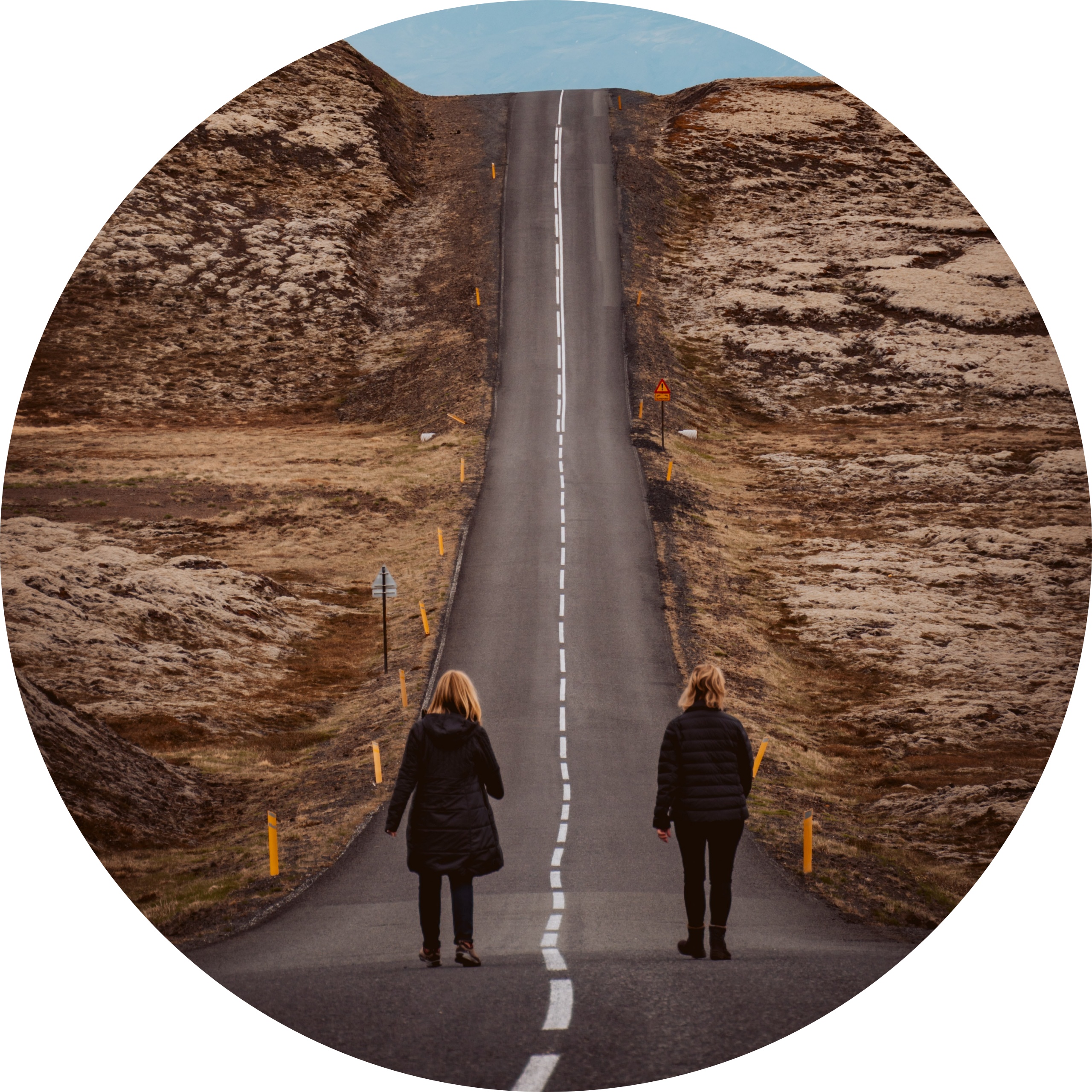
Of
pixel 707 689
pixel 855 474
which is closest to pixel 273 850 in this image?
pixel 707 689

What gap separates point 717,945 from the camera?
11516 mm

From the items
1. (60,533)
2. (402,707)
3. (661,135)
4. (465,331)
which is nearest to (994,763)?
(402,707)

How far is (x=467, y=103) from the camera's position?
7394 centimetres

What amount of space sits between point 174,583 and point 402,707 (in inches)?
442

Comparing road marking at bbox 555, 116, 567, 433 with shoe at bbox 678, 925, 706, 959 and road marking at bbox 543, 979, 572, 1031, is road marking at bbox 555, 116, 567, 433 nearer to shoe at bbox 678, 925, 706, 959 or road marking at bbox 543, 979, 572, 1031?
shoe at bbox 678, 925, 706, 959

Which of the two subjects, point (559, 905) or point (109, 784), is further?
point (109, 784)

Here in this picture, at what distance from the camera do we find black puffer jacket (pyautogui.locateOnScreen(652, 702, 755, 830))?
1119 cm

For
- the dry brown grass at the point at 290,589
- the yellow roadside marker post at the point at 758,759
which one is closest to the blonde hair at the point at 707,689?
the dry brown grass at the point at 290,589

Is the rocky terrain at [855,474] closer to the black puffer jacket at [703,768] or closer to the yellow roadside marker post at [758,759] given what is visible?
the yellow roadside marker post at [758,759]

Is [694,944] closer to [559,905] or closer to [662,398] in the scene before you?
[559,905]

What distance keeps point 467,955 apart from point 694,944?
2.40 m

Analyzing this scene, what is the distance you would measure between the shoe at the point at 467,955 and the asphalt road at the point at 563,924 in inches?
5.3

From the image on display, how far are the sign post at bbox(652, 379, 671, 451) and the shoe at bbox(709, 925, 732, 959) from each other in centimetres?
2736

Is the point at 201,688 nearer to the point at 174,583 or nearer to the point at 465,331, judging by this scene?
the point at 174,583
